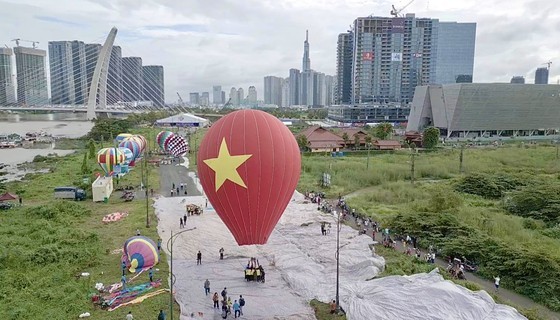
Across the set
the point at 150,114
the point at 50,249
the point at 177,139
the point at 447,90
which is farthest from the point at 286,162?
the point at 150,114

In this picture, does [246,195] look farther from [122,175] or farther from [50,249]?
[122,175]

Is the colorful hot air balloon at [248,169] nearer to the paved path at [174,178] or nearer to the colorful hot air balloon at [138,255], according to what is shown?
the colorful hot air balloon at [138,255]

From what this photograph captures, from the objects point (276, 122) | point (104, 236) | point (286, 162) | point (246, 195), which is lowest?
point (104, 236)

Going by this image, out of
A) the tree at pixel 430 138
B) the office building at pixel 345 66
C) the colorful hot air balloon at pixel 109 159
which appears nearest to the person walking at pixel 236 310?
the colorful hot air balloon at pixel 109 159

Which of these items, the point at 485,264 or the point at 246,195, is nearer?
the point at 246,195

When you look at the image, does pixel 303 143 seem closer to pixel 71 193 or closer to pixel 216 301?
pixel 71 193
